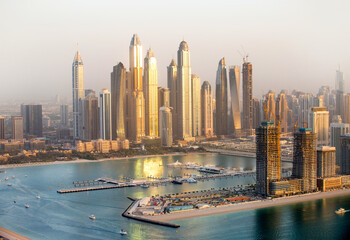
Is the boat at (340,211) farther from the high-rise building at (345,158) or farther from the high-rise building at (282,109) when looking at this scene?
the high-rise building at (282,109)

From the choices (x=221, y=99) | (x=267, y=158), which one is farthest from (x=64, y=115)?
(x=267, y=158)

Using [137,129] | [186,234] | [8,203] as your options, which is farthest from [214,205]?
[137,129]

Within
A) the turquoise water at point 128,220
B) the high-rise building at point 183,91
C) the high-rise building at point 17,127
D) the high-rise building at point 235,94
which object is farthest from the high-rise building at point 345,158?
the high-rise building at point 17,127

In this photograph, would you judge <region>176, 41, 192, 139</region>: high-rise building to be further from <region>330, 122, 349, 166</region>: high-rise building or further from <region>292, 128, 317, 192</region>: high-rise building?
<region>292, 128, 317, 192</region>: high-rise building

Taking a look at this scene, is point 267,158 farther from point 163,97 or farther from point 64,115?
point 64,115

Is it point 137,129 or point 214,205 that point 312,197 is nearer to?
point 214,205
